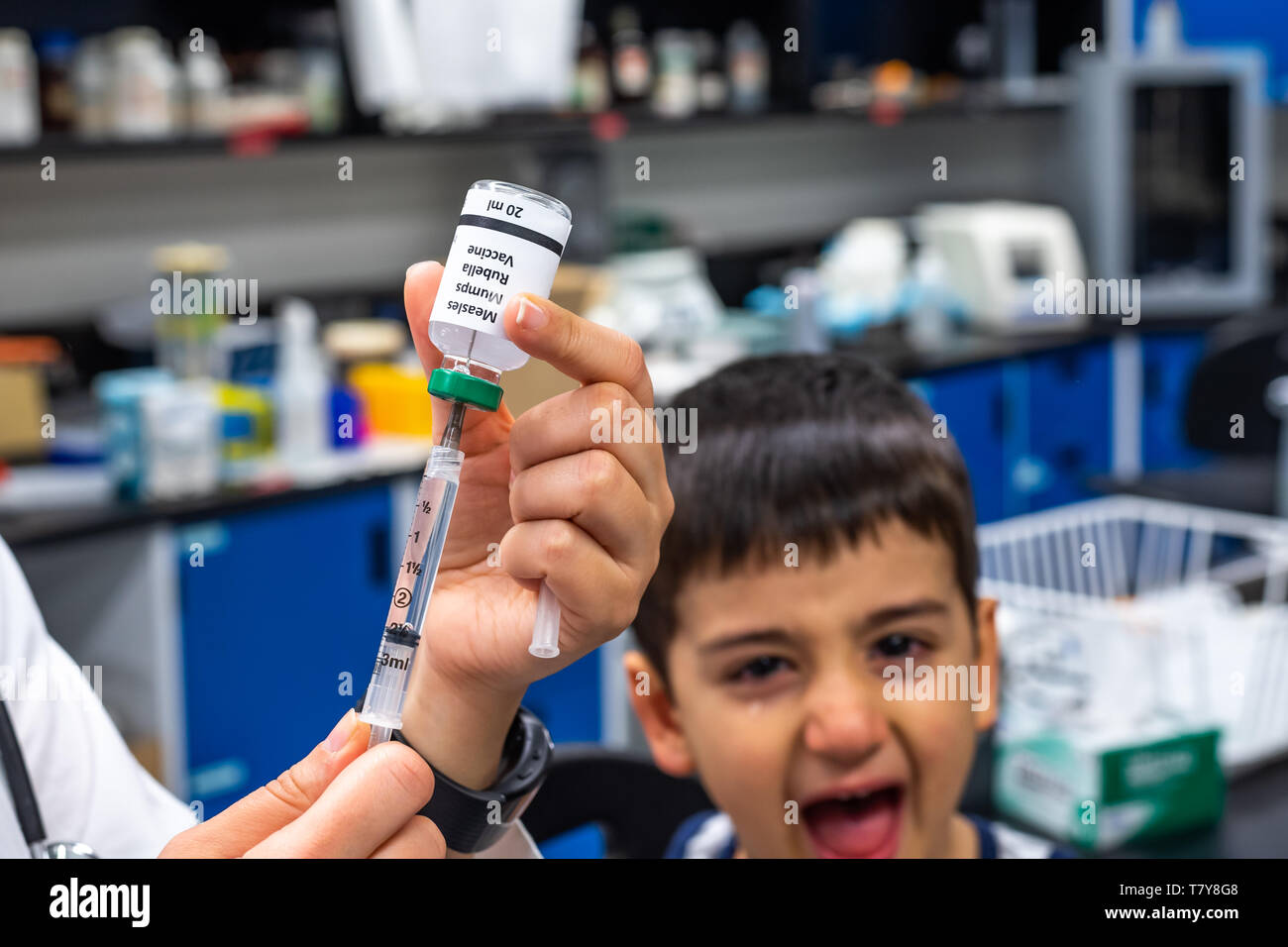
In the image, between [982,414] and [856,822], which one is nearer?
[856,822]

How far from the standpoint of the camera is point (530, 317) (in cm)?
49

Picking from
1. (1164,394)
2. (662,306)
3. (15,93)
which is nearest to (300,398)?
(15,93)

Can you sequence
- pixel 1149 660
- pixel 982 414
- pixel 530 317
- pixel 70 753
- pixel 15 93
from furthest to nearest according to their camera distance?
pixel 982 414 → pixel 15 93 → pixel 1149 660 → pixel 70 753 → pixel 530 317

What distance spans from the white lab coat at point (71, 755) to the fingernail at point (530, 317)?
345mm

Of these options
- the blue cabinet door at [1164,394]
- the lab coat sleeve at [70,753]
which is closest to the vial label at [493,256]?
the lab coat sleeve at [70,753]

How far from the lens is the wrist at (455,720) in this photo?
602 millimetres

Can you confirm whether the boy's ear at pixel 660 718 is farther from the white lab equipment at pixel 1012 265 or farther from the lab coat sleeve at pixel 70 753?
the white lab equipment at pixel 1012 265

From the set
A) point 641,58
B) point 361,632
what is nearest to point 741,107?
point 641,58

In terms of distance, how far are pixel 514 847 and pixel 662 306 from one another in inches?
87.8

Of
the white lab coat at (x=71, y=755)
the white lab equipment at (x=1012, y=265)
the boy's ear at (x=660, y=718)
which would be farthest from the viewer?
the white lab equipment at (x=1012, y=265)

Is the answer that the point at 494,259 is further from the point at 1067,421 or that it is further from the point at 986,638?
the point at 1067,421

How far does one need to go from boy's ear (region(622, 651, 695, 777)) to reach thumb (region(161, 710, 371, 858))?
413 mm

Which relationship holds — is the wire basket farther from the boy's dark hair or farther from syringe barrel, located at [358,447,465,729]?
syringe barrel, located at [358,447,465,729]

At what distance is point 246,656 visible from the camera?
1.82 meters
